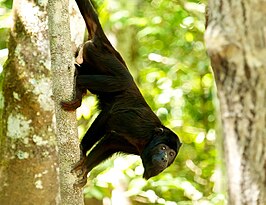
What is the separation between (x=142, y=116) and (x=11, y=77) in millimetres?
1706

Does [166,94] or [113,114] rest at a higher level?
[113,114]

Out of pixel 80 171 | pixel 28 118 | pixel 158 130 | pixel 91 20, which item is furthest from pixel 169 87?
pixel 28 118

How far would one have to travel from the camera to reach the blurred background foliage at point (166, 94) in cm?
693

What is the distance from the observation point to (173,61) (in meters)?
8.71

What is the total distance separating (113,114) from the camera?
5047mm

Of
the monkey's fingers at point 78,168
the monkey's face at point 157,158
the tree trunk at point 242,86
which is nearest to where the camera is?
the tree trunk at point 242,86

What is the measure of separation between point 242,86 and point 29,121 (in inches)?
71.5

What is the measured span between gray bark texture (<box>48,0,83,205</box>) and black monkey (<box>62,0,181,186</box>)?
0.61 metres

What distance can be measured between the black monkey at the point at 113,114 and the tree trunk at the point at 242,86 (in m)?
2.64

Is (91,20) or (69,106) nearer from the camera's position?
(69,106)

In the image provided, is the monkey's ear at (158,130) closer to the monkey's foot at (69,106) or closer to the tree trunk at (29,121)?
the monkey's foot at (69,106)

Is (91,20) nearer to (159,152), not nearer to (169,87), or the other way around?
(159,152)

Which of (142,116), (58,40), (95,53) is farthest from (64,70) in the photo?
(142,116)

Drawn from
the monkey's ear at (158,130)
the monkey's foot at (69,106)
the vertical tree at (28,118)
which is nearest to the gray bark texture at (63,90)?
the monkey's foot at (69,106)
